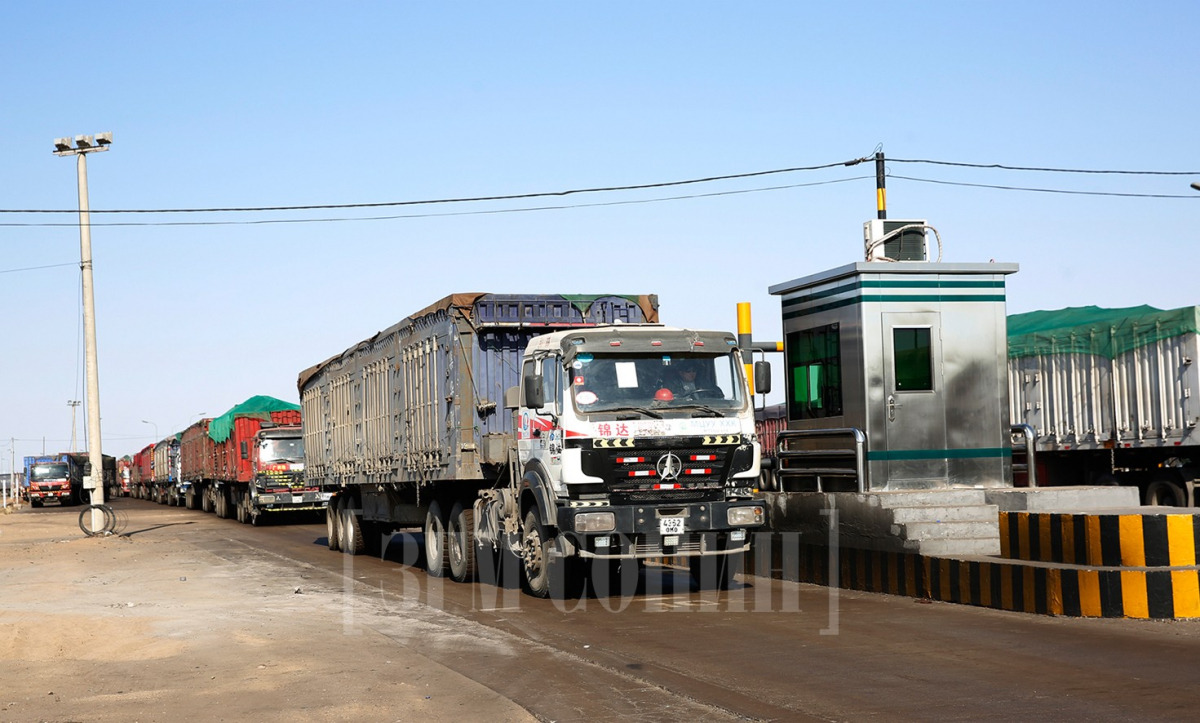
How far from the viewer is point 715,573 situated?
1562 cm

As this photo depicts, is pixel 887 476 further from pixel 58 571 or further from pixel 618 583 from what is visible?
pixel 58 571

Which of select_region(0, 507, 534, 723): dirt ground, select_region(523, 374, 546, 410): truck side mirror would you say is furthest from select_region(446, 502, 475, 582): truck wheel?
select_region(523, 374, 546, 410): truck side mirror

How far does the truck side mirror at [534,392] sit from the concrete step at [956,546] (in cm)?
407

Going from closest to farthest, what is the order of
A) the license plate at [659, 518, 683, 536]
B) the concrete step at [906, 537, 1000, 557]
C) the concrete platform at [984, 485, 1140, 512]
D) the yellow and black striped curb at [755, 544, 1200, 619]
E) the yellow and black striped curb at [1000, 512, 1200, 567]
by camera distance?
the yellow and black striped curb at [755, 544, 1200, 619] < the yellow and black striped curb at [1000, 512, 1200, 567] < the license plate at [659, 518, 683, 536] < the concrete step at [906, 537, 1000, 557] < the concrete platform at [984, 485, 1140, 512]

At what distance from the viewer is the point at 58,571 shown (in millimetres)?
21000

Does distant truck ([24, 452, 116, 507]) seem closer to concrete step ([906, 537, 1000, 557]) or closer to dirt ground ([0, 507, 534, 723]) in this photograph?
dirt ground ([0, 507, 534, 723])

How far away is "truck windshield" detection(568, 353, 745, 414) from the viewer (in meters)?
13.4

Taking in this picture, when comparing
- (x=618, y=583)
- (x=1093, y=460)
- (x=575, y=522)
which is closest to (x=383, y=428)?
(x=618, y=583)

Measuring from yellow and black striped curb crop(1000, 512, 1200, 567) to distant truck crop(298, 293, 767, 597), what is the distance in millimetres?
2908

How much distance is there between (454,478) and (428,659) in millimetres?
5735

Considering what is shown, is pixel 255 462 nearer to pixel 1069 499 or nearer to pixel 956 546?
pixel 956 546

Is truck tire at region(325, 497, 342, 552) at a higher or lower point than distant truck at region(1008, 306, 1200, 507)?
lower

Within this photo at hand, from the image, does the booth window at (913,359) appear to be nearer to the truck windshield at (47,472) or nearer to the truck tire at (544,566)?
the truck tire at (544,566)

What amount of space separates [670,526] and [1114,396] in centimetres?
1149
